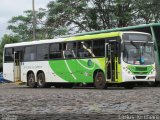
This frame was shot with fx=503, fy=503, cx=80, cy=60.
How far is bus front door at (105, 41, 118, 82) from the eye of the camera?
2466 cm

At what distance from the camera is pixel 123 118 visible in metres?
9.45

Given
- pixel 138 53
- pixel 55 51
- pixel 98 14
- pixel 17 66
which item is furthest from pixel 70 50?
pixel 98 14

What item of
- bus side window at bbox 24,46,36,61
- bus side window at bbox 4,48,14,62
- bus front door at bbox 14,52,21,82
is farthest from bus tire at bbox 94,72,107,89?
bus side window at bbox 4,48,14,62

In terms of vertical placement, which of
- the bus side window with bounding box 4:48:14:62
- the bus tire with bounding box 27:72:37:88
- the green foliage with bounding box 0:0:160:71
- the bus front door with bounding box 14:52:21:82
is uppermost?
the green foliage with bounding box 0:0:160:71

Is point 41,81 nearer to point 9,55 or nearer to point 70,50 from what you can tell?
point 70,50

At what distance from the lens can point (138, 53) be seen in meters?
25.0

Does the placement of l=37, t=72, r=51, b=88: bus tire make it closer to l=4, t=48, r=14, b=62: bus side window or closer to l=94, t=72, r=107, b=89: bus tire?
l=4, t=48, r=14, b=62: bus side window

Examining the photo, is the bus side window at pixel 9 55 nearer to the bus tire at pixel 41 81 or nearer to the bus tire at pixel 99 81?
the bus tire at pixel 41 81

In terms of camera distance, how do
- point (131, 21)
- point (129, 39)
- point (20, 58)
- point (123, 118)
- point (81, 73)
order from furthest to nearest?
point (131, 21) < point (20, 58) < point (81, 73) < point (129, 39) < point (123, 118)

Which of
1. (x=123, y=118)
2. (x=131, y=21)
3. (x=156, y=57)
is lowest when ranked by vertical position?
(x=123, y=118)

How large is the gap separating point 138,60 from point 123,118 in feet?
51.4

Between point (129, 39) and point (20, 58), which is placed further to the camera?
point (20, 58)

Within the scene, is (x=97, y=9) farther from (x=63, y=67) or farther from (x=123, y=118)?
(x=123, y=118)

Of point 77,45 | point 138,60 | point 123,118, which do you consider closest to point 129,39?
point 138,60
